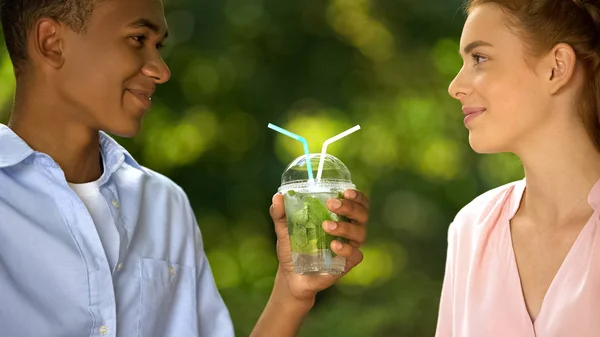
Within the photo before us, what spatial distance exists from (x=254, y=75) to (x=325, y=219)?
3.02 metres

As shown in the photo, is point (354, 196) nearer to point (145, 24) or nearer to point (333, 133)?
point (145, 24)

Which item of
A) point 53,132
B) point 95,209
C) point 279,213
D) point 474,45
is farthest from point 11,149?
point 474,45

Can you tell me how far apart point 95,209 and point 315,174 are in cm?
63

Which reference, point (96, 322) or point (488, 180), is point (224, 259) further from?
point (96, 322)

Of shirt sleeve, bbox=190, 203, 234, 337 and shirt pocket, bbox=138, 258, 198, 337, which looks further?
shirt sleeve, bbox=190, 203, 234, 337

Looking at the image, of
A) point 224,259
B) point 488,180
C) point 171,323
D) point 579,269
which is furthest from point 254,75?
point 579,269

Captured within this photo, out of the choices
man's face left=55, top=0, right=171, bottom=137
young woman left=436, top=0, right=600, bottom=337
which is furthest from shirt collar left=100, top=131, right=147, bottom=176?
young woman left=436, top=0, right=600, bottom=337

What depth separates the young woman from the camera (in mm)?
2303

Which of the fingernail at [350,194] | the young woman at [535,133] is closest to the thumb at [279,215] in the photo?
the fingernail at [350,194]

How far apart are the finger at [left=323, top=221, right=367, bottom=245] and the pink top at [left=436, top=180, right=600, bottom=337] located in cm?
43

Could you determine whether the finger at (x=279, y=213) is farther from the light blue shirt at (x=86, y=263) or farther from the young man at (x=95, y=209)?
the light blue shirt at (x=86, y=263)

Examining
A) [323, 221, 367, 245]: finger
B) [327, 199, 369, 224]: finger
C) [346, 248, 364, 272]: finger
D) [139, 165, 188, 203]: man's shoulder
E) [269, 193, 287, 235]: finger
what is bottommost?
[346, 248, 364, 272]: finger

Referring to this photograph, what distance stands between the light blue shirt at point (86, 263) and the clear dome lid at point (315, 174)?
480 mm

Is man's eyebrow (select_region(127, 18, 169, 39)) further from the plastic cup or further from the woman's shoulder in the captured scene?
the woman's shoulder
